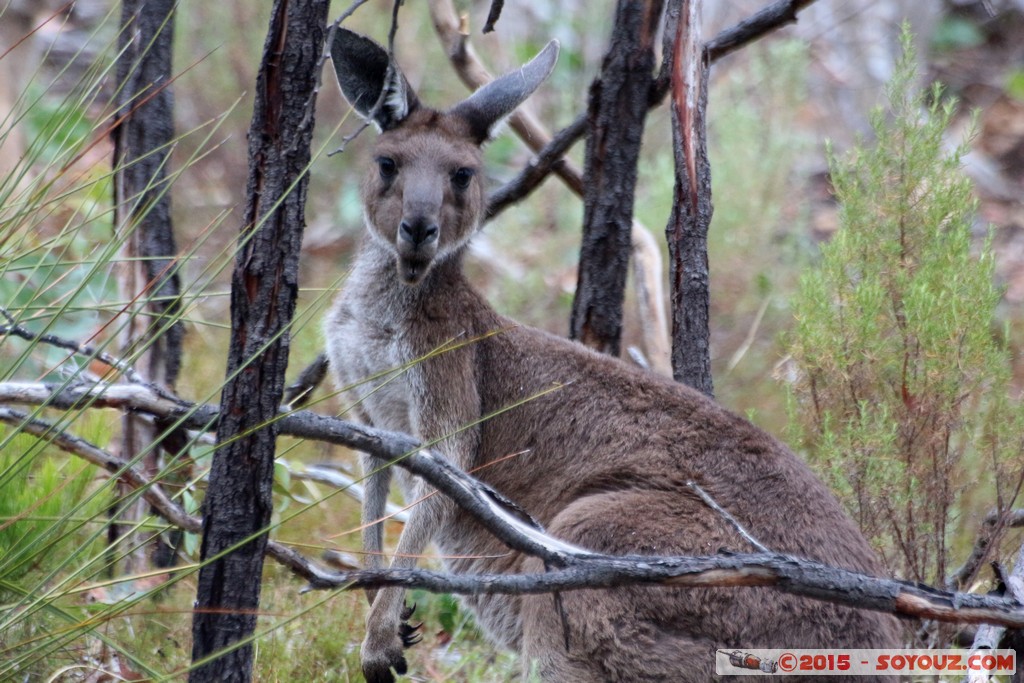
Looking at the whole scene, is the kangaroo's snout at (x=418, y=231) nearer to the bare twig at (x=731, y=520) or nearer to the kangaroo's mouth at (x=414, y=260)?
the kangaroo's mouth at (x=414, y=260)

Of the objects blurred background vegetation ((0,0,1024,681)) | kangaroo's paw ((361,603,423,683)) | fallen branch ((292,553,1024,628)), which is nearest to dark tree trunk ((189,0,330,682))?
blurred background vegetation ((0,0,1024,681))

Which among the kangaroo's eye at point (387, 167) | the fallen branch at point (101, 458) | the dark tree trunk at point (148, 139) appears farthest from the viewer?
the dark tree trunk at point (148, 139)

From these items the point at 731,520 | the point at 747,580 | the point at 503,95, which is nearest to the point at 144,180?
the point at 503,95

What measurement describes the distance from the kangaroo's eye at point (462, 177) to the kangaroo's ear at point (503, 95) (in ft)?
0.72

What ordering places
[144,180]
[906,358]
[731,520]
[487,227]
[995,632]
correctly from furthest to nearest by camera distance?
[487,227] < [144,180] < [906,358] < [995,632] < [731,520]

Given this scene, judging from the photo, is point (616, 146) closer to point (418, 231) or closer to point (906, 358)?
point (418, 231)

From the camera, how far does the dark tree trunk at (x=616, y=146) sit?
4520 mm

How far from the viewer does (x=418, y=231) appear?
3781 mm

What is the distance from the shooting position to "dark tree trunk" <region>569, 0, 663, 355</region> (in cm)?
452

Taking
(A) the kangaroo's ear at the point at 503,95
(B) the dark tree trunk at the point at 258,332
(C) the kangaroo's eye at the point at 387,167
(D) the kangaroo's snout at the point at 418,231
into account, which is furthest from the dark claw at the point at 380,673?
(A) the kangaroo's ear at the point at 503,95

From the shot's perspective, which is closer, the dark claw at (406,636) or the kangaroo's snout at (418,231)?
the kangaroo's snout at (418,231)

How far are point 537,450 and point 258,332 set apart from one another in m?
1.57

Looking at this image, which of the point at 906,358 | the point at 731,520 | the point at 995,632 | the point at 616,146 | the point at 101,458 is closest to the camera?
the point at 731,520

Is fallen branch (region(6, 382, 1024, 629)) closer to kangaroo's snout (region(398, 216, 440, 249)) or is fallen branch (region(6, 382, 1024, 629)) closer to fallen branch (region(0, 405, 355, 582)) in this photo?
fallen branch (region(0, 405, 355, 582))
